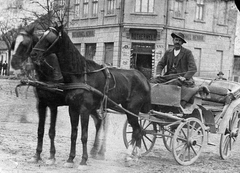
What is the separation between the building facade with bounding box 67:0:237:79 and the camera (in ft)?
80.2

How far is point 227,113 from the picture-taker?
820 centimetres

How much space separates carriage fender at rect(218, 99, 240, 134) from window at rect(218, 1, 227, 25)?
18333mm

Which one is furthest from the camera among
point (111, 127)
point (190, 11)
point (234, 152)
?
point (190, 11)

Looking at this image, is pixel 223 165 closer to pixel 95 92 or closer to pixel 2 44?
pixel 95 92

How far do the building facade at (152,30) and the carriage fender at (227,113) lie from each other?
50.6ft

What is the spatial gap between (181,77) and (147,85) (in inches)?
24.2

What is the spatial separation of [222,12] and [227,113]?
757 inches

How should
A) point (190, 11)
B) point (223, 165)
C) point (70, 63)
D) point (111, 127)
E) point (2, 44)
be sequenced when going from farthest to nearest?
point (2, 44) < point (190, 11) < point (111, 127) < point (223, 165) < point (70, 63)

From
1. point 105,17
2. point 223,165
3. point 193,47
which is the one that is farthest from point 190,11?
point 223,165

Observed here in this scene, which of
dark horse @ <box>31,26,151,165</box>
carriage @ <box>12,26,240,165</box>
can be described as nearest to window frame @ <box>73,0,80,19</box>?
carriage @ <box>12,26,240,165</box>

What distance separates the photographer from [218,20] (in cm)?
2614

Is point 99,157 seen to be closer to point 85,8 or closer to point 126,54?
point 126,54

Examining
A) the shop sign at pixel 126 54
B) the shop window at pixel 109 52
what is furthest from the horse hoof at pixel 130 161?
the shop window at pixel 109 52

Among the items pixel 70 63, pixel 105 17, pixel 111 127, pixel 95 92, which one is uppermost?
pixel 105 17
